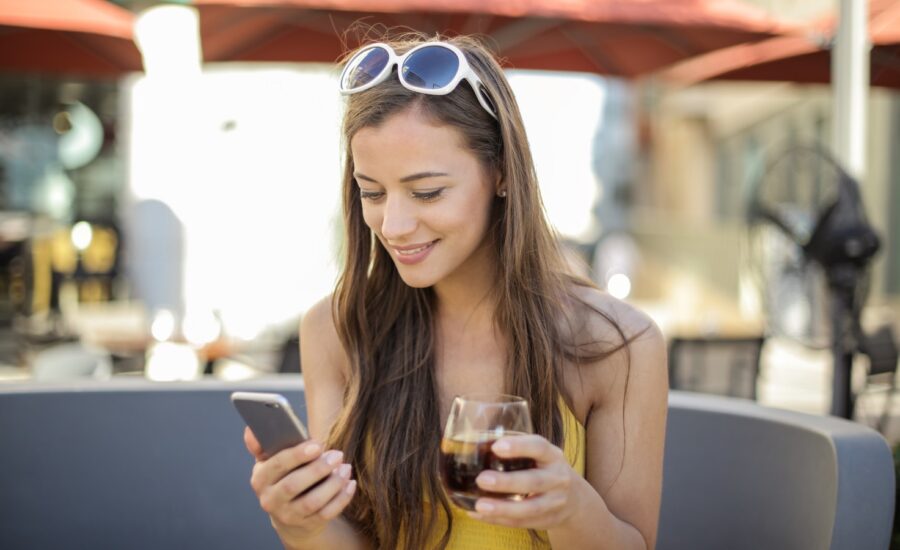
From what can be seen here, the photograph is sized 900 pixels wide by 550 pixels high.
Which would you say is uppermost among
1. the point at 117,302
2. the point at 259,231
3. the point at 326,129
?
the point at 326,129

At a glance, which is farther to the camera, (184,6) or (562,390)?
(184,6)

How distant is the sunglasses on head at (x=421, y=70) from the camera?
1923 mm

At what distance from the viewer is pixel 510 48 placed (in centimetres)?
693

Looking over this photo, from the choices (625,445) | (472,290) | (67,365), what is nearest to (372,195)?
(472,290)

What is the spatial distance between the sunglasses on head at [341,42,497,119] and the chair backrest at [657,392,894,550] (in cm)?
88

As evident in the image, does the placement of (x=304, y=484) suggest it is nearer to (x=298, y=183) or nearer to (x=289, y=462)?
(x=289, y=462)

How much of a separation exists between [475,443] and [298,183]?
10156 mm

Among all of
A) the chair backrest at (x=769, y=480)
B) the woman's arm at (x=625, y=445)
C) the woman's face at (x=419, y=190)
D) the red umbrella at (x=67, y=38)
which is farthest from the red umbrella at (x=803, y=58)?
the woman's face at (x=419, y=190)

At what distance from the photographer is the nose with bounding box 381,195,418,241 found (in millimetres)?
1848

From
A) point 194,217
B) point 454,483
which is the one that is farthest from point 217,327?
point 454,483

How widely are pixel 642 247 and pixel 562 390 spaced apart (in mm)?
19875

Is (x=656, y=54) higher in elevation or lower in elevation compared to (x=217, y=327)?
higher

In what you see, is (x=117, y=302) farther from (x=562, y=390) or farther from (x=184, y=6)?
(x=562, y=390)

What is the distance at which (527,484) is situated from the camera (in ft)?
4.49
